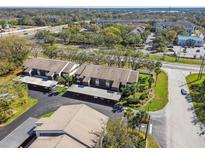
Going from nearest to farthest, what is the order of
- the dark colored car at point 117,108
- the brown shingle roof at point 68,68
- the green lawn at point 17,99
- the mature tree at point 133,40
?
the green lawn at point 17,99, the dark colored car at point 117,108, the brown shingle roof at point 68,68, the mature tree at point 133,40

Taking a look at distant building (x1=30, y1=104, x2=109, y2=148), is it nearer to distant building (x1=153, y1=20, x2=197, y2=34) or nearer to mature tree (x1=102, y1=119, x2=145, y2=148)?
mature tree (x1=102, y1=119, x2=145, y2=148)

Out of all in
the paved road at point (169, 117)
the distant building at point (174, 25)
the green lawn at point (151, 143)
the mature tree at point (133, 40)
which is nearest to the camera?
the green lawn at point (151, 143)

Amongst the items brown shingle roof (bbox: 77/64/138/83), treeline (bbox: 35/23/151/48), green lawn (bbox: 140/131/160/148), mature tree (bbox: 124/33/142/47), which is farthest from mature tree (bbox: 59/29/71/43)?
green lawn (bbox: 140/131/160/148)

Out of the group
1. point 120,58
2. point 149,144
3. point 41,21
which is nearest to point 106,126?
point 149,144

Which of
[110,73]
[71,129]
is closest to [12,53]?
[110,73]

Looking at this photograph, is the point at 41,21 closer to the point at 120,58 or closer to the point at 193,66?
the point at 120,58

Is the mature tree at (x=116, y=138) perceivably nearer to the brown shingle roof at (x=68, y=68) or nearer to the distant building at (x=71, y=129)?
the distant building at (x=71, y=129)

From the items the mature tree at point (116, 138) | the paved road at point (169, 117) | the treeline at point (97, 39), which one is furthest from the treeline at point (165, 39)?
the mature tree at point (116, 138)
